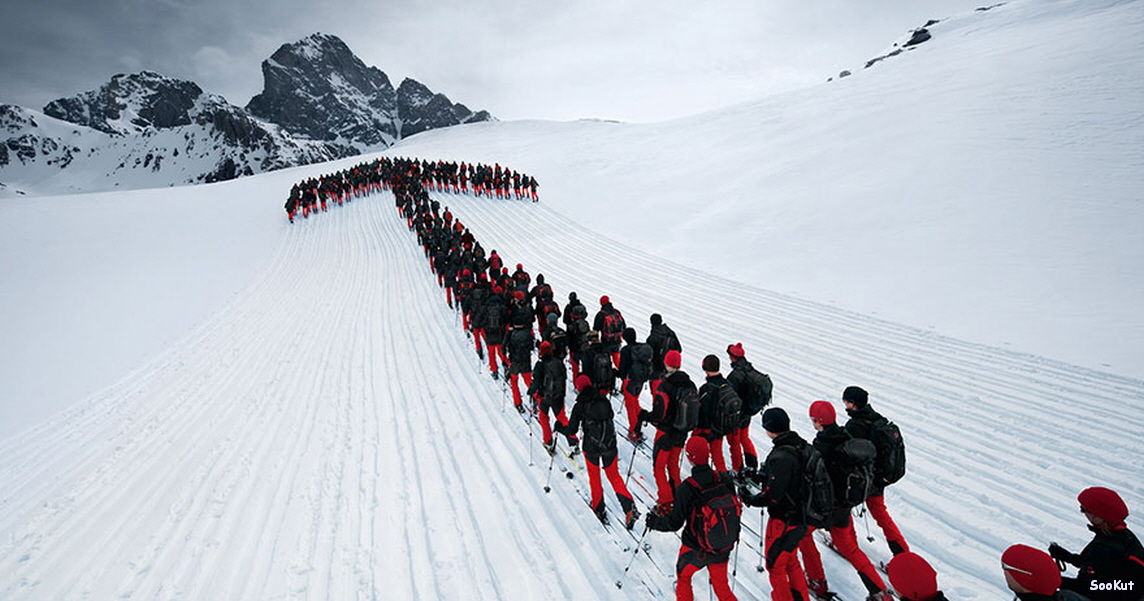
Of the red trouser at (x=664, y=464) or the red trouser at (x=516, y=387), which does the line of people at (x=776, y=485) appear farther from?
the red trouser at (x=516, y=387)

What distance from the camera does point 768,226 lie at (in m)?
17.5

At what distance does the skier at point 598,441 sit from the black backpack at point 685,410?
0.83 m

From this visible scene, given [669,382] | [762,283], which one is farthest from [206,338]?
[762,283]

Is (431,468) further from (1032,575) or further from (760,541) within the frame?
(1032,575)

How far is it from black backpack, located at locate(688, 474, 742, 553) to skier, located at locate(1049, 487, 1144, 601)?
2.15 metres

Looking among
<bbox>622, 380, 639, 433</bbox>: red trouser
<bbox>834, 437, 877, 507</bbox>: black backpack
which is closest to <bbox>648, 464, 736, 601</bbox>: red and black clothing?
<bbox>834, 437, 877, 507</bbox>: black backpack

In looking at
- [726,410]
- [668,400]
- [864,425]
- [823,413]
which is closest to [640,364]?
[668,400]

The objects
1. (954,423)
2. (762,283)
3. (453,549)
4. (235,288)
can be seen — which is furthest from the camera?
(235,288)

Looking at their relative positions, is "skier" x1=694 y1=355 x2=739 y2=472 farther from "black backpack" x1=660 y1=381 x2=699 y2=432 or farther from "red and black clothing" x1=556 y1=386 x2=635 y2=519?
"red and black clothing" x1=556 y1=386 x2=635 y2=519

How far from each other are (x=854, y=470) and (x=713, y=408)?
69.9 inches

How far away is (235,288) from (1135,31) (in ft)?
140

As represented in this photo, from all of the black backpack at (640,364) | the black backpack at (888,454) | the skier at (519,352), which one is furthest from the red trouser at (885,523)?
the skier at (519,352)

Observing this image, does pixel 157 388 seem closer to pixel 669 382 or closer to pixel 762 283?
pixel 669 382

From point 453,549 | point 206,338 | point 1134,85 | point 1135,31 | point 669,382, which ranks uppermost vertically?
point 1135,31
